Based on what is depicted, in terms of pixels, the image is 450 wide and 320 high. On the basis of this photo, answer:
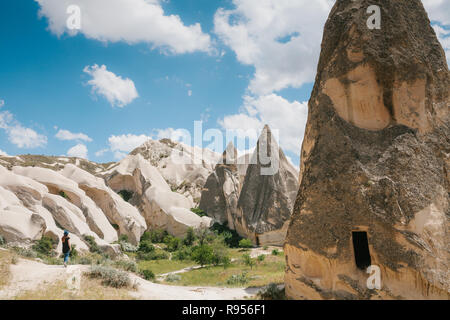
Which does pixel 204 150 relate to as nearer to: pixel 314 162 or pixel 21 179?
pixel 21 179

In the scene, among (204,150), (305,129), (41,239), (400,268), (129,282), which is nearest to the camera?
(400,268)

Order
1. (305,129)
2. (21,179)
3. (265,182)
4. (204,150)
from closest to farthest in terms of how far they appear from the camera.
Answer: (305,129)
(21,179)
(265,182)
(204,150)

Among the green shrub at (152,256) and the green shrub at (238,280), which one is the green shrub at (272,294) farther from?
the green shrub at (152,256)

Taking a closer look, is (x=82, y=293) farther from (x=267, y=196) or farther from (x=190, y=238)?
(x=267, y=196)

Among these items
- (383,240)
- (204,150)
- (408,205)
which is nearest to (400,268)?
(383,240)

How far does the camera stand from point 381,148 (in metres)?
6.58

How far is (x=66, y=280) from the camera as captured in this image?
6855mm

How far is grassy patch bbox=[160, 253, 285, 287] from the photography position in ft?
33.0

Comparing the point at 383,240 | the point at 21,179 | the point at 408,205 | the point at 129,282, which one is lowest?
the point at 129,282

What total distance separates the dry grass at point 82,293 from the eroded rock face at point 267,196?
16298mm

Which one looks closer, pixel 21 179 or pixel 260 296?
pixel 260 296

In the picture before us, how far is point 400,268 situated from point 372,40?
188 inches

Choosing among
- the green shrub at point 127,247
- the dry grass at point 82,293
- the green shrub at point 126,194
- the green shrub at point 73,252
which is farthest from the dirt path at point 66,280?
the green shrub at point 126,194

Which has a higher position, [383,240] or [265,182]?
[265,182]
